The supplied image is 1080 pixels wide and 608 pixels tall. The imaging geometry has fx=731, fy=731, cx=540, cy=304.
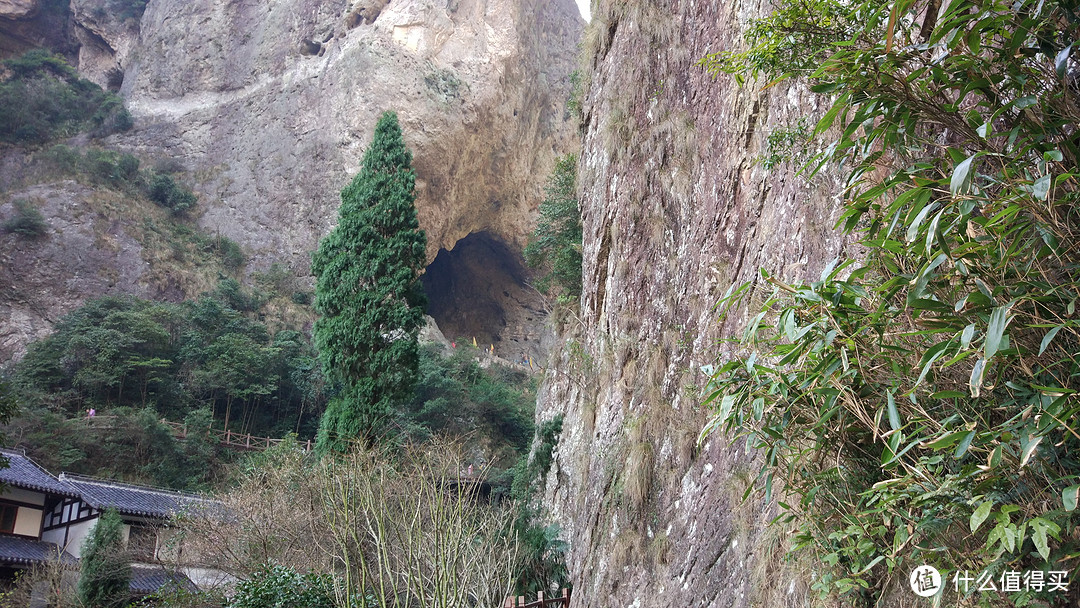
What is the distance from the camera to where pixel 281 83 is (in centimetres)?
2773

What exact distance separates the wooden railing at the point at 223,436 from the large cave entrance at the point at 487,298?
11.2m

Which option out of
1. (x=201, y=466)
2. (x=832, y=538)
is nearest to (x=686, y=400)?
(x=832, y=538)

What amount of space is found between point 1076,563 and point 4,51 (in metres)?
37.3

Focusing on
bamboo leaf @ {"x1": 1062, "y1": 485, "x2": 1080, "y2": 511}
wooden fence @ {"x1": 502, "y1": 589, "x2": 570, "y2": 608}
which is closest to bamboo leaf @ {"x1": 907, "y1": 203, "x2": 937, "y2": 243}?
bamboo leaf @ {"x1": 1062, "y1": 485, "x2": 1080, "y2": 511}

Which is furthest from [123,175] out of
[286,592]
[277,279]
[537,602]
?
[537,602]

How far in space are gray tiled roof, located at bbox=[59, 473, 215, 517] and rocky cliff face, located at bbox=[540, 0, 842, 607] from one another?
31.7 feet

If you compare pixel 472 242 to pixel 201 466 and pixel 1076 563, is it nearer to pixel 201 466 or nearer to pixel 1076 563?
pixel 201 466

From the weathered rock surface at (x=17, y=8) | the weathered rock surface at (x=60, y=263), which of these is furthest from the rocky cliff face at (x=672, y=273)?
the weathered rock surface at (x=17, y=8)

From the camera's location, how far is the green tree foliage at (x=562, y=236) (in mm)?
13141

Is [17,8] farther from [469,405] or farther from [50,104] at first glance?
[469,405]

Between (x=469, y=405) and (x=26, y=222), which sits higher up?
(x=26, y=222)

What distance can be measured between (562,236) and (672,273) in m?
7.03

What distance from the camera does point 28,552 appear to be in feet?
42.0

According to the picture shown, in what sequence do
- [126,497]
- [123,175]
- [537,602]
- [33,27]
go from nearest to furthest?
[537,602], [126,497], [123,175], [33,27]
